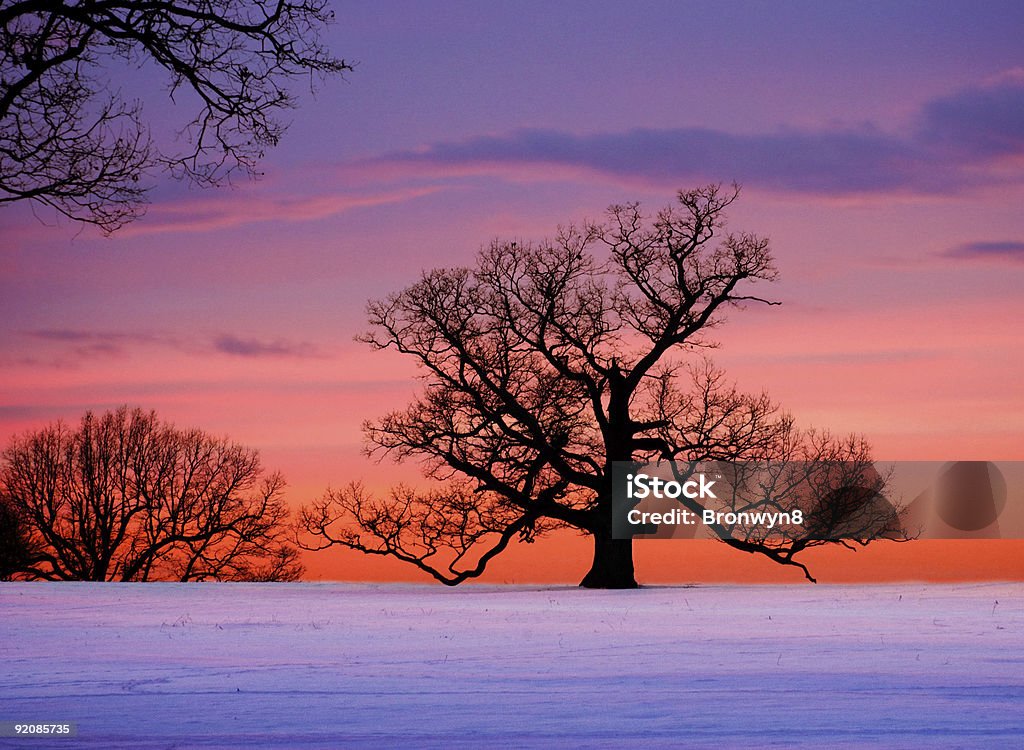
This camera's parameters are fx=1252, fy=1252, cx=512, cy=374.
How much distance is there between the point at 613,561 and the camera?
3153 cm

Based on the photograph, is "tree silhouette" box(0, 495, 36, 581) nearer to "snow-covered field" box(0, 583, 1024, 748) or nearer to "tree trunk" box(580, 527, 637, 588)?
"tree trunk" box(580, 527, 637, 588)

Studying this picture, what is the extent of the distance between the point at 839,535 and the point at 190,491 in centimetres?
2518

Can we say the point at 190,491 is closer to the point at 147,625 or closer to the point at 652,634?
the point at 147,625

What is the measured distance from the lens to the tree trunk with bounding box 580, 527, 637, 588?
3152 centimetres

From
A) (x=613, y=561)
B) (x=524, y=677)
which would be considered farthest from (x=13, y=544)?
(x=524, y=677)

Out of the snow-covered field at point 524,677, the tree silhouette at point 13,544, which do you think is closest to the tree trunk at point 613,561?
the snow-covered field at point 524,677

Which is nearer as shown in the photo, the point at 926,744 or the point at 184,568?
the point at 926,744

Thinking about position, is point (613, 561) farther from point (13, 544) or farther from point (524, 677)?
point (13, 544)

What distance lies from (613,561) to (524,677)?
21.9 meters

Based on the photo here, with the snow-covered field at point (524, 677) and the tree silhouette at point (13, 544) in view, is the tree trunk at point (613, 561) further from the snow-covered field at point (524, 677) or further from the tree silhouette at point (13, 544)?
the tree silhouette at point (13, 544)

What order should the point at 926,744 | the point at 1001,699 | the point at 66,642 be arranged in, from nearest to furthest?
the point at 926,744 < the point at 1001,699 < the point at 66,642

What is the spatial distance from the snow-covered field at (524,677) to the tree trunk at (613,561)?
12.7m

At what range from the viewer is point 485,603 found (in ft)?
72.6

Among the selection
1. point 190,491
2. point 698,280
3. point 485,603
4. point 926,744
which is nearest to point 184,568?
point 190,491
